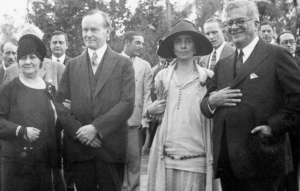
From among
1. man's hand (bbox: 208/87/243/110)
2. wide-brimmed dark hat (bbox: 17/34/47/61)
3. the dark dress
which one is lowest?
the dark dress

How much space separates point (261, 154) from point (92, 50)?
2.17m

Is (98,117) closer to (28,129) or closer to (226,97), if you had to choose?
(28,129)

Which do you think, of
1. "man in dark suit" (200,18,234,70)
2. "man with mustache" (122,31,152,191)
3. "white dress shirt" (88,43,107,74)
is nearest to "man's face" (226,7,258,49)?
"white dress shirt" (88,43,107,74)

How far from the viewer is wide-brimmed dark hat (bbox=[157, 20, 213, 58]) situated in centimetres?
478

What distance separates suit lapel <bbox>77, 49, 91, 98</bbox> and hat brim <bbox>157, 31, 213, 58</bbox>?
77cm

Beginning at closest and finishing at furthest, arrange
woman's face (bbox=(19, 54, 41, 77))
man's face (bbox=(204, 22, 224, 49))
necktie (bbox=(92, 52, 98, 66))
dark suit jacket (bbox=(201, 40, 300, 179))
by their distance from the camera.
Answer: dark suit jacket (bbox=(201, 40, 300, 179))
necktie (bbox=(92, 52, 98, 66))
woman's face (bbox=(19, 54, 41, 77))
man's face (bbox=(204, 22, 224, 49))

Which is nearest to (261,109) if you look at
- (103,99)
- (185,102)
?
(185,102)

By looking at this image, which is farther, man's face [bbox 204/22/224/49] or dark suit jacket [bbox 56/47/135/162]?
man's face [bbox 204/22/224/49]

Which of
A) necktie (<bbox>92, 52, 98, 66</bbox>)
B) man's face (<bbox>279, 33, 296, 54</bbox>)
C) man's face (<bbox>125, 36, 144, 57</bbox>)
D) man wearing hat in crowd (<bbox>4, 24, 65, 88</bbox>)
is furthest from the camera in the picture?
man's face (<bbox>125, 36, 144, 57</bbox>)

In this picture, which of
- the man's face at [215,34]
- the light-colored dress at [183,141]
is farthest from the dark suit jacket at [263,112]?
the man's face at [215,34]

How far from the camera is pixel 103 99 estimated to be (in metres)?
5.01

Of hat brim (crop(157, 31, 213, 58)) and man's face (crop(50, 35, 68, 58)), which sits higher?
man's face (crop(50, 35, 68, 58))

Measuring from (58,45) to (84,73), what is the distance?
2970 mm

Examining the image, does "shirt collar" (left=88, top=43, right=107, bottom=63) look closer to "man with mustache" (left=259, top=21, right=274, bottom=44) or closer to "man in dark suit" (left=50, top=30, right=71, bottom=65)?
"man in dark suit" (left=50, top=30, right=71, bottom=65)
